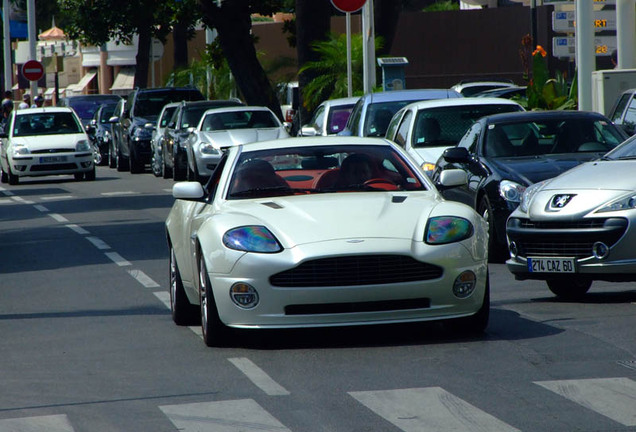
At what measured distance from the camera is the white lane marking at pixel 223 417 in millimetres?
7055

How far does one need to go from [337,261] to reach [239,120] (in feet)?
70.4

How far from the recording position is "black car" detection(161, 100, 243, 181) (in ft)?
104

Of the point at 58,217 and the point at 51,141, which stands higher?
the point at 51,141

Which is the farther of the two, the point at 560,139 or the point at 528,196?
the point at 560,139

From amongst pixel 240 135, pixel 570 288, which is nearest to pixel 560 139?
pixel 570 288

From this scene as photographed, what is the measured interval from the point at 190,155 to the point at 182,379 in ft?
71.5

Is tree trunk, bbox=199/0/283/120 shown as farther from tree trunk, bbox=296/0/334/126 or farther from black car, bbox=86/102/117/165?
black car, bbox=86/102/117/165

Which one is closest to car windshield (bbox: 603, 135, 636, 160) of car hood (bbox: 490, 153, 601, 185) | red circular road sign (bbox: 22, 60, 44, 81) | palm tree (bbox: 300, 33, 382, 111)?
car hood (bbox: 490, 153, 601, 185)

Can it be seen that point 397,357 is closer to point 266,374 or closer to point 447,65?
point 266,374

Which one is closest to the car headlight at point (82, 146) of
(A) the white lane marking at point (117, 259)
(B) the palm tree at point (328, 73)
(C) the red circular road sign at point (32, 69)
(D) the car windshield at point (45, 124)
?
(D) the car windshield at point (45, 124)

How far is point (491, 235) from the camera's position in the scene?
14695 mm

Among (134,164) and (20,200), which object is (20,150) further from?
(20,200)

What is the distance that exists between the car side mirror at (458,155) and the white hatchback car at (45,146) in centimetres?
1920

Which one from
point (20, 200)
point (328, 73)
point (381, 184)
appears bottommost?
point (20, 200)
